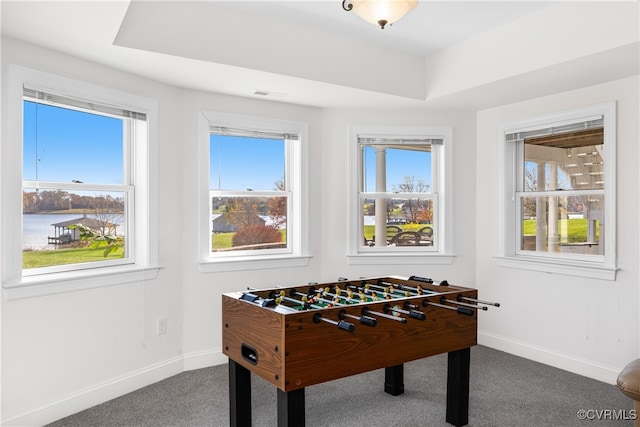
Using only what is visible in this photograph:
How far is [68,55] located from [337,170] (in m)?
2.45

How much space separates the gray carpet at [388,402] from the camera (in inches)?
109

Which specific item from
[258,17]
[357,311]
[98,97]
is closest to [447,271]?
[357,311]

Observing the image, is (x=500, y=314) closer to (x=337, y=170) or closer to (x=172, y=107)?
(x=337, y=170)

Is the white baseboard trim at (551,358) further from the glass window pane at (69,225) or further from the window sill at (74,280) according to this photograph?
the glass window pane at (69,225)

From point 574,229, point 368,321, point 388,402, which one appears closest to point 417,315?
point 368,321

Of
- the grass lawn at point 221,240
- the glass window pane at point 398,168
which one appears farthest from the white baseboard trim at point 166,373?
the glass window pane at point 398,168

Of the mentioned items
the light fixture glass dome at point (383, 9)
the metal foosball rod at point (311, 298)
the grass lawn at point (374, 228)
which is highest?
the light fixture glass dome at point (383, 9)

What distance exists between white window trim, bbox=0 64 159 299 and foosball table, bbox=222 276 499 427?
1.11 metres

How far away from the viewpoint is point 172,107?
11.7 feet

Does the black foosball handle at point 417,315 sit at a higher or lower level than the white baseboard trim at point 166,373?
higher

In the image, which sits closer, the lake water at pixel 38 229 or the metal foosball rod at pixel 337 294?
the metal foosball rod at pixel 337 294

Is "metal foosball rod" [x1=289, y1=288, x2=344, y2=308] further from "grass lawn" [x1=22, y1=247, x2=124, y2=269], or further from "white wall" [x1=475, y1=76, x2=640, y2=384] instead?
"white wall" [x1=475, y1=76, x2=640, y2=384]

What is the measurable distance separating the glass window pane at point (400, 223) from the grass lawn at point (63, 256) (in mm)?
2378

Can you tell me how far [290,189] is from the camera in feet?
14.1
